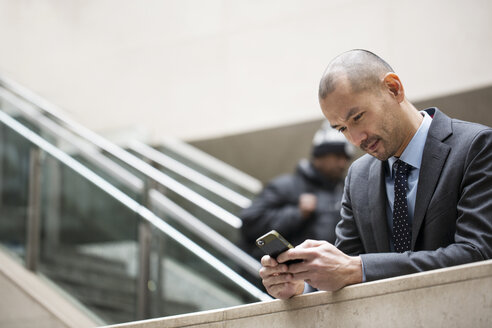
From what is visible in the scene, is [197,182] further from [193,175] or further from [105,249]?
[105,249]

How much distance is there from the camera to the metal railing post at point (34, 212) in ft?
14.5

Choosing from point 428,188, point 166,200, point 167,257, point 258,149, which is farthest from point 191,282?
point 428,188

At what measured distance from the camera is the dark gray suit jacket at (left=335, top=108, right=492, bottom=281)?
6.53 feet

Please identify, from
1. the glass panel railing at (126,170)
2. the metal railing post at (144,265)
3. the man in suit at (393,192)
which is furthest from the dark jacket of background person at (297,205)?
the man in suit at (393,192)

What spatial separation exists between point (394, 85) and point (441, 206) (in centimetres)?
43

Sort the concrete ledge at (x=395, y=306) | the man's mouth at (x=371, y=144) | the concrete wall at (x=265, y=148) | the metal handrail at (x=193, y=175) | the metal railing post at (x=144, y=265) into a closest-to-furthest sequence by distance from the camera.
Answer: the concrete ledge at (x=395, y=306) < the man's mouth at (x=371, y=144) < the metal railing post at (x=144, y=265) < the metal handrail at (x=193, y=175) < the concrete wall at (x=265, y=148)

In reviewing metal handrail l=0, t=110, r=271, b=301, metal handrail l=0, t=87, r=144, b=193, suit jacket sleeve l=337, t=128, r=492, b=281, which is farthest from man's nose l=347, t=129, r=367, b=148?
metal handrail l=0, t=87, r=144, b=193

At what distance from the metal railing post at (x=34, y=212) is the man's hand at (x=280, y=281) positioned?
2636 mm

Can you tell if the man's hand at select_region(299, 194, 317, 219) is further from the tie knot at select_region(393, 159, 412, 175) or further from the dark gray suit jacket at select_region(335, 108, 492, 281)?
the tie knot at select_region(393, 159, 412, 175)

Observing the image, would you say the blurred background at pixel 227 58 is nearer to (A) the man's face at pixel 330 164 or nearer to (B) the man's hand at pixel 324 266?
(A) the man's face at pixel 330 164

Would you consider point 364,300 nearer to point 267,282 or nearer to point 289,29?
point 267,282

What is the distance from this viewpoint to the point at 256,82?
6.61 metres

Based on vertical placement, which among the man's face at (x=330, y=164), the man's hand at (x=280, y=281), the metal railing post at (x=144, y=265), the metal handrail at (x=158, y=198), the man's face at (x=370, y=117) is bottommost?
the metal railing post at (x=144, y=265)

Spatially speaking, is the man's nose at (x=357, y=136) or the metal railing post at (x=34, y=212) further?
the metal railing post at (x=34, y=212)
